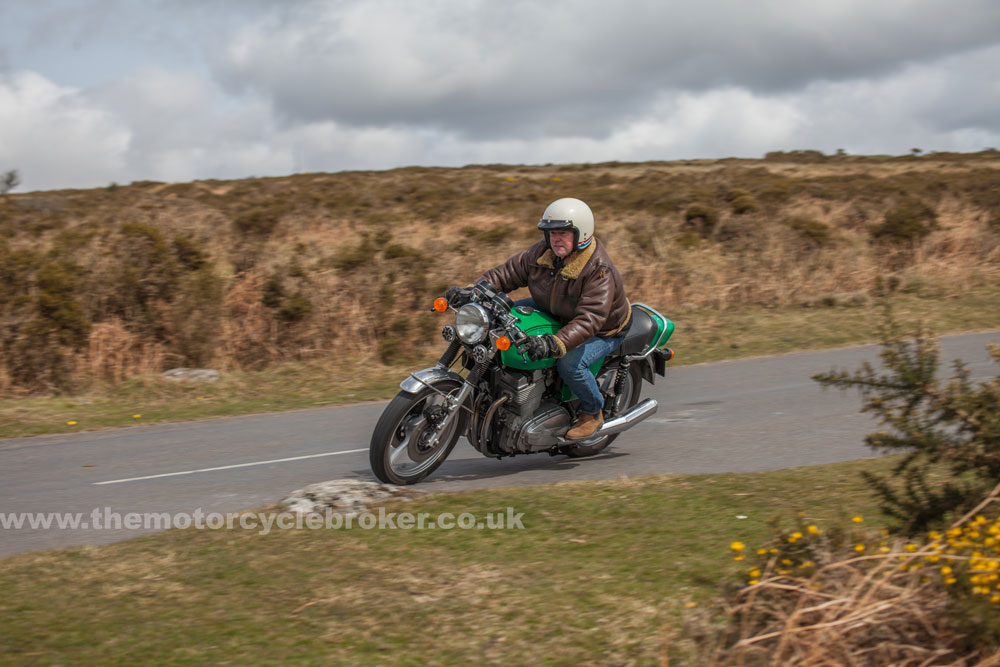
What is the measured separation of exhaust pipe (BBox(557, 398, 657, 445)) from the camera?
7.97m

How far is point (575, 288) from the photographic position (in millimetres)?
7551

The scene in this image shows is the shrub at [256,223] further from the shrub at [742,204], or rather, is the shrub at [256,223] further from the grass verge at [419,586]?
the grass verge at [419,586]

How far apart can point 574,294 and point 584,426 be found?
3.50 feet

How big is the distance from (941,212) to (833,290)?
7257mm

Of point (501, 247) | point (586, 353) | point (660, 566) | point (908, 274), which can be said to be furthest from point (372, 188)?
point (660, 566)

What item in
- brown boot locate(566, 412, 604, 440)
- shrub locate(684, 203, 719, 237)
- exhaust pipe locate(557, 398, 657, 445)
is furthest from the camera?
shrub locate(684, 203, 719, 237)

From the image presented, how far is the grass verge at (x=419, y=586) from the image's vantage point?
4.30m

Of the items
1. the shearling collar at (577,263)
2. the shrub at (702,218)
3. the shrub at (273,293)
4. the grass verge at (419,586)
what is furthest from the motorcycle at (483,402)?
the shrub at (702,218)

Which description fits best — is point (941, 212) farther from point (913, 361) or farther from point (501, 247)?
point (913, 361)

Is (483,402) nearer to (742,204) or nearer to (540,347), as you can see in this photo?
(540,347)

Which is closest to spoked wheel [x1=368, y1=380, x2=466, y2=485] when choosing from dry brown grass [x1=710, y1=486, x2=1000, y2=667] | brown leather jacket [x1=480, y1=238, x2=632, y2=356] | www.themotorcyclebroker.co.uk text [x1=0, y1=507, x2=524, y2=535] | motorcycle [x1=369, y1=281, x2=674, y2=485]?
motorcycle [x1=369, y1=281, x2=674, y2=485]

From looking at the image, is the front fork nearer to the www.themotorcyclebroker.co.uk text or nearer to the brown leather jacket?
the brown leather jacket

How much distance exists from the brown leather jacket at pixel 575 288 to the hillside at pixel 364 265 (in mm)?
6702

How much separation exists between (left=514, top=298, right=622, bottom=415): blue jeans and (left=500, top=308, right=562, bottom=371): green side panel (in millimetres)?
151
